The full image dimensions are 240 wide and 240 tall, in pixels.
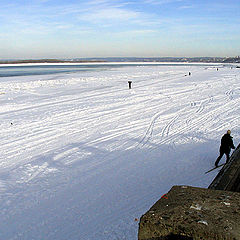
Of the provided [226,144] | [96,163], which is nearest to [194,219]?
[226,144]

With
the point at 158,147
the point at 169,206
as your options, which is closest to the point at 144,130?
the point at 158,147

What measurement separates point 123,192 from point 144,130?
497 cm

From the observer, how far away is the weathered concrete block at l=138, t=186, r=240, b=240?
1.68 m

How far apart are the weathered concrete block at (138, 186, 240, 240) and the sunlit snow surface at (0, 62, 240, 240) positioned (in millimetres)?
2521

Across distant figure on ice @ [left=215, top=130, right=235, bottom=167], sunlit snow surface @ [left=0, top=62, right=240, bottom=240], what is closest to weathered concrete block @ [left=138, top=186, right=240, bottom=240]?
sunlit snow surface @ [left=0, top=62, right=240, bottom=240]

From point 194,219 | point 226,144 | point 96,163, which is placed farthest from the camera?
point 96,163

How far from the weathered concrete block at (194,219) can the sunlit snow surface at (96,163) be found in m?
2.52

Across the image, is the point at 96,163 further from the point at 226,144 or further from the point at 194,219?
the point at 194,219

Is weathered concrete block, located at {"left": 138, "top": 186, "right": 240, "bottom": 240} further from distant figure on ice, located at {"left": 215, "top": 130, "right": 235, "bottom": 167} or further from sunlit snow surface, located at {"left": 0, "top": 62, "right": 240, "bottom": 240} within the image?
distant figure on ice, located at {"left": 215, "top": 130, "right": 235, "bottom": 167}

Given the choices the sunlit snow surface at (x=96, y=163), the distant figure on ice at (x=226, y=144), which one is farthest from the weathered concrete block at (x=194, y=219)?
the distant figure on ice at (x=226, y=144)

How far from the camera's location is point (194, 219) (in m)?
1.80

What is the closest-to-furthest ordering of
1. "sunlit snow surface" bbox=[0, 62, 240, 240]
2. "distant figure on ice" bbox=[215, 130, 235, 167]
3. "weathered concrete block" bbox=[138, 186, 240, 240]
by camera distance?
1. "weathered concrete block" bbox=[138, 186, 240, 240]
2. "sunlit snow surface" bbox=[0, 62, 240, 240]
3. "distant figure on ice" bbox=[215, 130, 235, 167]

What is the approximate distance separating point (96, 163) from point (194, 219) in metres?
5.84

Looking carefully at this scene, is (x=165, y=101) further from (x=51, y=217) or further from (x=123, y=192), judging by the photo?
(x=51, y=217)
